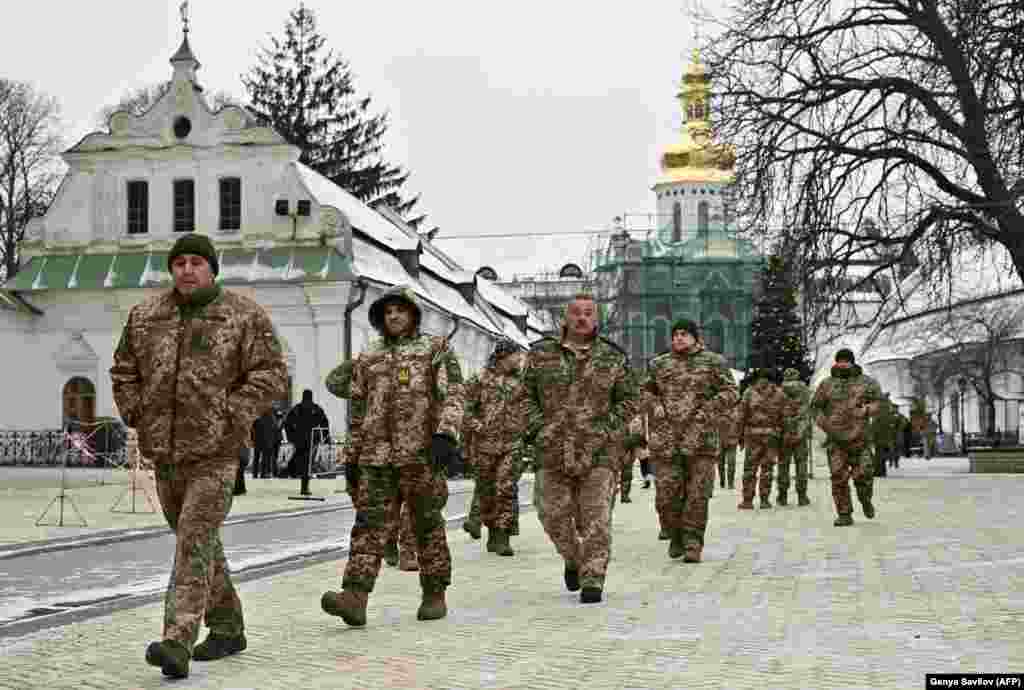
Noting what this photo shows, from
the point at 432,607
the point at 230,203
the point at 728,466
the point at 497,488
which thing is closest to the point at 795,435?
the point at 497,488

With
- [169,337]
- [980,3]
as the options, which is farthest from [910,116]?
[169,337]

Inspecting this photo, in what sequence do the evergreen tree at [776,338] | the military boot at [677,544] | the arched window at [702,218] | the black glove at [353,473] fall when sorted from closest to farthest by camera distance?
the black glove at [353,473]
the military boot at [677,544]
the evergreen tree at [776,338]
the arched window at [702,218]

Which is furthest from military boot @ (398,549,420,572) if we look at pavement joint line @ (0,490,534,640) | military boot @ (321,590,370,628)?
military boot @ (321,590,370,628)

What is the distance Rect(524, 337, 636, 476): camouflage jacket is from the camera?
1043 cm

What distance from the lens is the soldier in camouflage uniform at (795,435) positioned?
2167 cm

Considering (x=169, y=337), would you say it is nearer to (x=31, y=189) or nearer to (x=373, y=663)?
(x=373, y=663)

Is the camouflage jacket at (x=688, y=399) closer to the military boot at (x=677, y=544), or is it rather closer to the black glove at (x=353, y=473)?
the military boot at (x=677, y=544)

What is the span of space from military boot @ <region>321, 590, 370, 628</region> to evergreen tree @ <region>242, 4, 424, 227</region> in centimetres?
6466

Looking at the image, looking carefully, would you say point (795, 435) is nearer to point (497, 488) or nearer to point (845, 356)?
point (845, 356)

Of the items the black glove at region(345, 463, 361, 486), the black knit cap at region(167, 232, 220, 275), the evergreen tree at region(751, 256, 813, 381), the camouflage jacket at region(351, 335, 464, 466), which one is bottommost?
the black glove at region(345, 463, 361, 486)

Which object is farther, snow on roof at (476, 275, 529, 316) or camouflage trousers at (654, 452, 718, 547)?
snow on roof at (476, 275, 529, 316)

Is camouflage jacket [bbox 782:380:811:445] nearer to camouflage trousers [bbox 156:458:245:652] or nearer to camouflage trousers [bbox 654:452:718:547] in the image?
camouflage trousers [bbox 654:452:718:547]

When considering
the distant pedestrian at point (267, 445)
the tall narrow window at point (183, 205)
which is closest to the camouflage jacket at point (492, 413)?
the distant pedestrian at point (267, 445)

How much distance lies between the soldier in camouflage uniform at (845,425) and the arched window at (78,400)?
3121 cm
